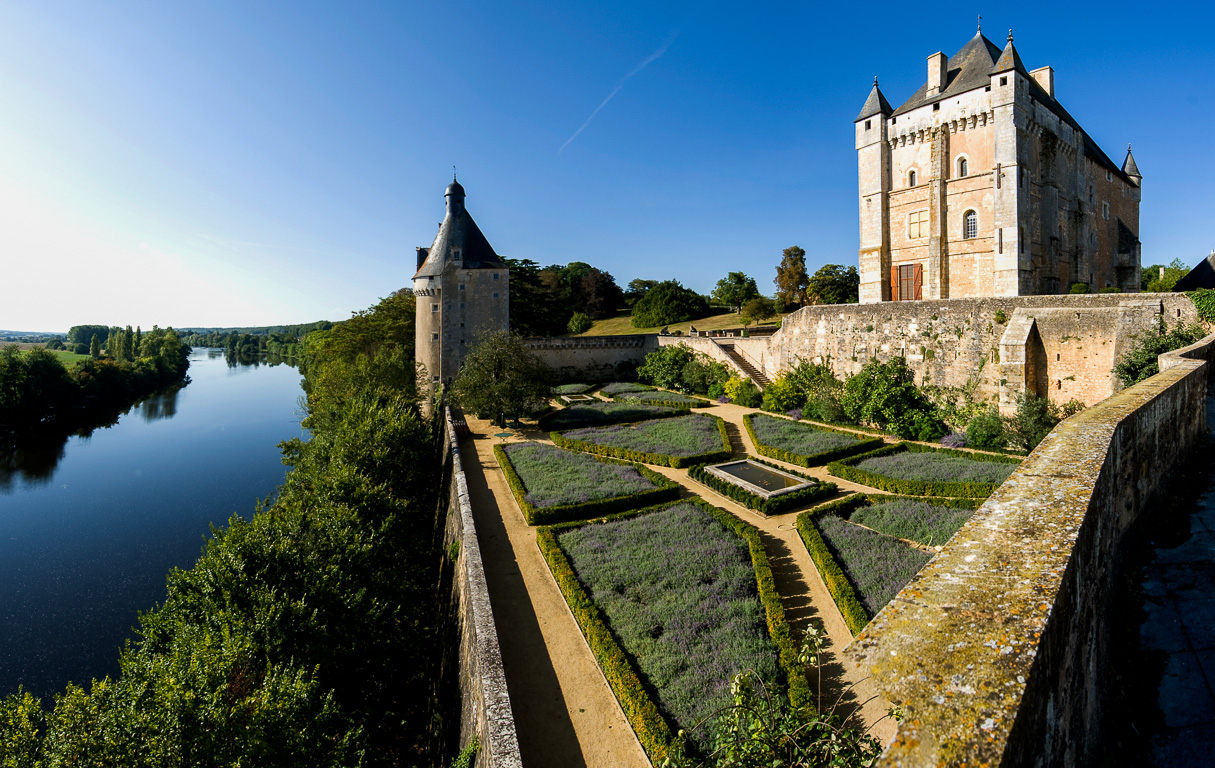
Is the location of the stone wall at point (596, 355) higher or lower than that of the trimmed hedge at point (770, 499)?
higher

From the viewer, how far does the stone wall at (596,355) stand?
3434 centimetres

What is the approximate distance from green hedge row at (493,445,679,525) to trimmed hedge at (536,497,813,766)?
94 cm

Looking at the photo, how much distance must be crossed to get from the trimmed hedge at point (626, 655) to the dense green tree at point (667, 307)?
36.2 m

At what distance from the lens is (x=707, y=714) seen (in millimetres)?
6156

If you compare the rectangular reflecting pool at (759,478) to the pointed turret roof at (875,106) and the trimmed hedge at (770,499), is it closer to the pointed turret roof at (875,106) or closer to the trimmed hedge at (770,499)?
the trimmed hedge at (770,499)

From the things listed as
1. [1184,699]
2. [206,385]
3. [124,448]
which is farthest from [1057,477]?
[206,385]

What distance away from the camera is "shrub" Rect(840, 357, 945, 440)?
19.2 metres

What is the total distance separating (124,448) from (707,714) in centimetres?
3646

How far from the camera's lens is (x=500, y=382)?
22891 mm

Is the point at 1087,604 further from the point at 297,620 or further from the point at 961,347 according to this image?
the point at 961,347

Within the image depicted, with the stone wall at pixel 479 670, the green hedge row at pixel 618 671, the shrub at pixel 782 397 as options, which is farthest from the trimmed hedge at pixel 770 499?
the shrub at pixel 782 397

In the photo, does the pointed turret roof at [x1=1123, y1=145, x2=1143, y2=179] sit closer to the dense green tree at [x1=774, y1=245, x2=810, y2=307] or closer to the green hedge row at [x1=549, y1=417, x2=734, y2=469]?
the dense green tree at [x1=774, y1=245, x2=810, y2=307]

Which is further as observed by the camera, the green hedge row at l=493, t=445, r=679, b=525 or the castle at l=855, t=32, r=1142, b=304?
the castle at l=855, t=32, r=1142, b=304

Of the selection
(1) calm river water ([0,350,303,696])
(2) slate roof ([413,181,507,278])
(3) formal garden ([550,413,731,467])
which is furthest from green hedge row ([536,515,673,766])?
(2) slate roof ([413,181,507,278])
